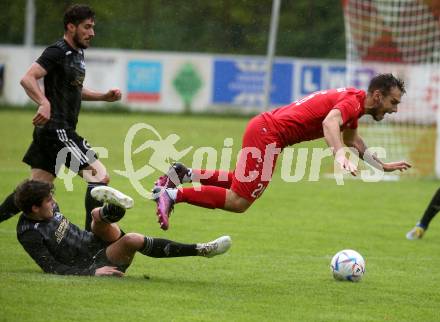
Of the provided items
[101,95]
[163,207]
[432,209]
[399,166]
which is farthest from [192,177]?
[432,209]

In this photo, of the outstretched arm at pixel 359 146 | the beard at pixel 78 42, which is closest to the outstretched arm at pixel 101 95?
the beard at pixel 78 42

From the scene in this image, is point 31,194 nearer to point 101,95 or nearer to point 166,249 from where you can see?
point 166,249

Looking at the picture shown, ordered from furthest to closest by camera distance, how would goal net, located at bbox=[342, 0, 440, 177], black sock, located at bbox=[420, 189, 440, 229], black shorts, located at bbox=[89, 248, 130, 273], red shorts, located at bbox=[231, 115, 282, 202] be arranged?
goal net, located at bbox=[342, 0, 440, 177]
black sock, located at bbox=[420, 189, 440, 229]
red shorts, located at bbox=[231, 115, 282, 202]
black shorts, located at bbox=[89, 248, 130, 273]

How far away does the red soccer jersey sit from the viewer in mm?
8047

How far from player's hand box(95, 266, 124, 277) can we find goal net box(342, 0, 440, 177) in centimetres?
1171

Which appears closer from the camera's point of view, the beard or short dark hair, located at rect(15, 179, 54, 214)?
short dark hair, located at rect(15, 179, 54, 214)

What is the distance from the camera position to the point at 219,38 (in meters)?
26.4

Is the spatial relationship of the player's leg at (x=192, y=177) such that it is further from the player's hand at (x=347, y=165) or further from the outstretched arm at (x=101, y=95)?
the player's hand at (x=347, y=165)

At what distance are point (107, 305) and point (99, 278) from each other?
989 mm

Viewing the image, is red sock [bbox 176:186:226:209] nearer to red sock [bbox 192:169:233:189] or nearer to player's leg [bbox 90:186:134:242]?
red sock [bbox 192:169:233:189]

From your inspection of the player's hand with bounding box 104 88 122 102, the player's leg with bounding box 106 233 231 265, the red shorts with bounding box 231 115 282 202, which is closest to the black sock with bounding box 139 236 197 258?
the player's leg with bounding box 106 233 231 265

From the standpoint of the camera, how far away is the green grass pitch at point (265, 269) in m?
6.43

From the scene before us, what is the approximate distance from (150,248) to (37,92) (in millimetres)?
1743

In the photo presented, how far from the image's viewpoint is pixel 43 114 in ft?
25.3
